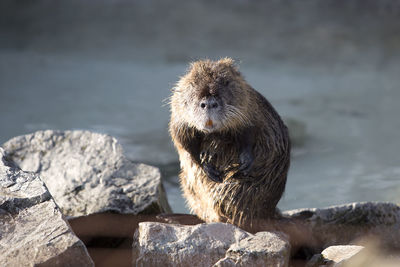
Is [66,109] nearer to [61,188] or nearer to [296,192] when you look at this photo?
[296,192]

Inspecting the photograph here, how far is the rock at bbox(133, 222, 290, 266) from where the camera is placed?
118 inches

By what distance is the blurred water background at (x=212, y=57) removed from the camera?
25.0ft

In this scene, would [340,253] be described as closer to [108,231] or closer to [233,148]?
[233,148]

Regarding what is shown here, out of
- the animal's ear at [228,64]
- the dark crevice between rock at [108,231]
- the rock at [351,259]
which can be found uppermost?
the animal's ear at [228,64]

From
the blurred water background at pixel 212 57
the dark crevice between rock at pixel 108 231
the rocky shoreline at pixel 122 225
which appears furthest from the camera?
the blurred water background at pixel 212 57

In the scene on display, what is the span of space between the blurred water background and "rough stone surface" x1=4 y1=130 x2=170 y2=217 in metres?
2.23

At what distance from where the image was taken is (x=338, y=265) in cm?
301

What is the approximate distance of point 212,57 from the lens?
9.80 meters

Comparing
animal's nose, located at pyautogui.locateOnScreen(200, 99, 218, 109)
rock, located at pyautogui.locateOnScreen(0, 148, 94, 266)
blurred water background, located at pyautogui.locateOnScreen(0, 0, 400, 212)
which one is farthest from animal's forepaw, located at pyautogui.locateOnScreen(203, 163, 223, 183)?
blurred water background, located at pyautogui.locateOnScreen(0, 0, 400, 212)

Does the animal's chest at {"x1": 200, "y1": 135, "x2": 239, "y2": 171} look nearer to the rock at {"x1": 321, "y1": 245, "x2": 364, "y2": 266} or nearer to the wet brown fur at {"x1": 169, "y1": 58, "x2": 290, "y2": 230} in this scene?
the wet brown fur at {"x1": 169, "y1": 58, "x2": 290, "y2": 230}

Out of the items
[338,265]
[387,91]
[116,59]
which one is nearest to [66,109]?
[116,59]

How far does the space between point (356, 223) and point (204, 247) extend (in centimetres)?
141

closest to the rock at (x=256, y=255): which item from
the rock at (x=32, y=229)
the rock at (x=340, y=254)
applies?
the rock at (x=340, y=254)

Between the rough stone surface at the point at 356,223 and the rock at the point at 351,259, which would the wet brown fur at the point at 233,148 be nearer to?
the rough stone surface at the point at 356,223
